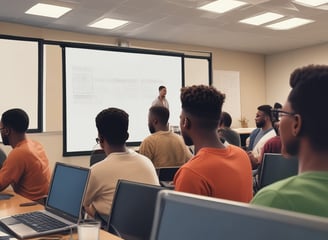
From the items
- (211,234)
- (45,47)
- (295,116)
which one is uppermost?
(45,47)

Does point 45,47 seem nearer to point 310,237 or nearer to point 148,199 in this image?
point 148,199

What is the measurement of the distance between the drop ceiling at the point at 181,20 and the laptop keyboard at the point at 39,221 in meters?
3.78

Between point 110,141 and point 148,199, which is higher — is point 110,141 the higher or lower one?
the higher one

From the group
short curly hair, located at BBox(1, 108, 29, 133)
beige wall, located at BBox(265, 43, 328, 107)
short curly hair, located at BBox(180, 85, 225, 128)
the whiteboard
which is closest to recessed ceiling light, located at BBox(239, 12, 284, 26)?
the whiteboard

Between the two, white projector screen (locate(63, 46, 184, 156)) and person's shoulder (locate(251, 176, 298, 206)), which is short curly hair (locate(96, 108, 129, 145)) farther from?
white projector screen (locate(63, 46, 184, 156))

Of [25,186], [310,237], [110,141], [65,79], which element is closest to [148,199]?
[110,141]

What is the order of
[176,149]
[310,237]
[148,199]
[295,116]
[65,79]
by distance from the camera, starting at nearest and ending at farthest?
[310,237] < [295,116] < [148,199] < [176,149] < [65,79]

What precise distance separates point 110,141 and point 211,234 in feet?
5.47

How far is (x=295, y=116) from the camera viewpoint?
100cm

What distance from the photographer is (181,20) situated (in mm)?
6195

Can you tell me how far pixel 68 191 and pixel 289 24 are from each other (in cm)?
573

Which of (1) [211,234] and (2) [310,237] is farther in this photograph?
(1) [211,234]

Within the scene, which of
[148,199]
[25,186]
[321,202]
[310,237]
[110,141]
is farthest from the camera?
[25,186]

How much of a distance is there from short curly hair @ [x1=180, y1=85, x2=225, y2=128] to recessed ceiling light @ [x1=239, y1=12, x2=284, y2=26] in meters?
4.51
